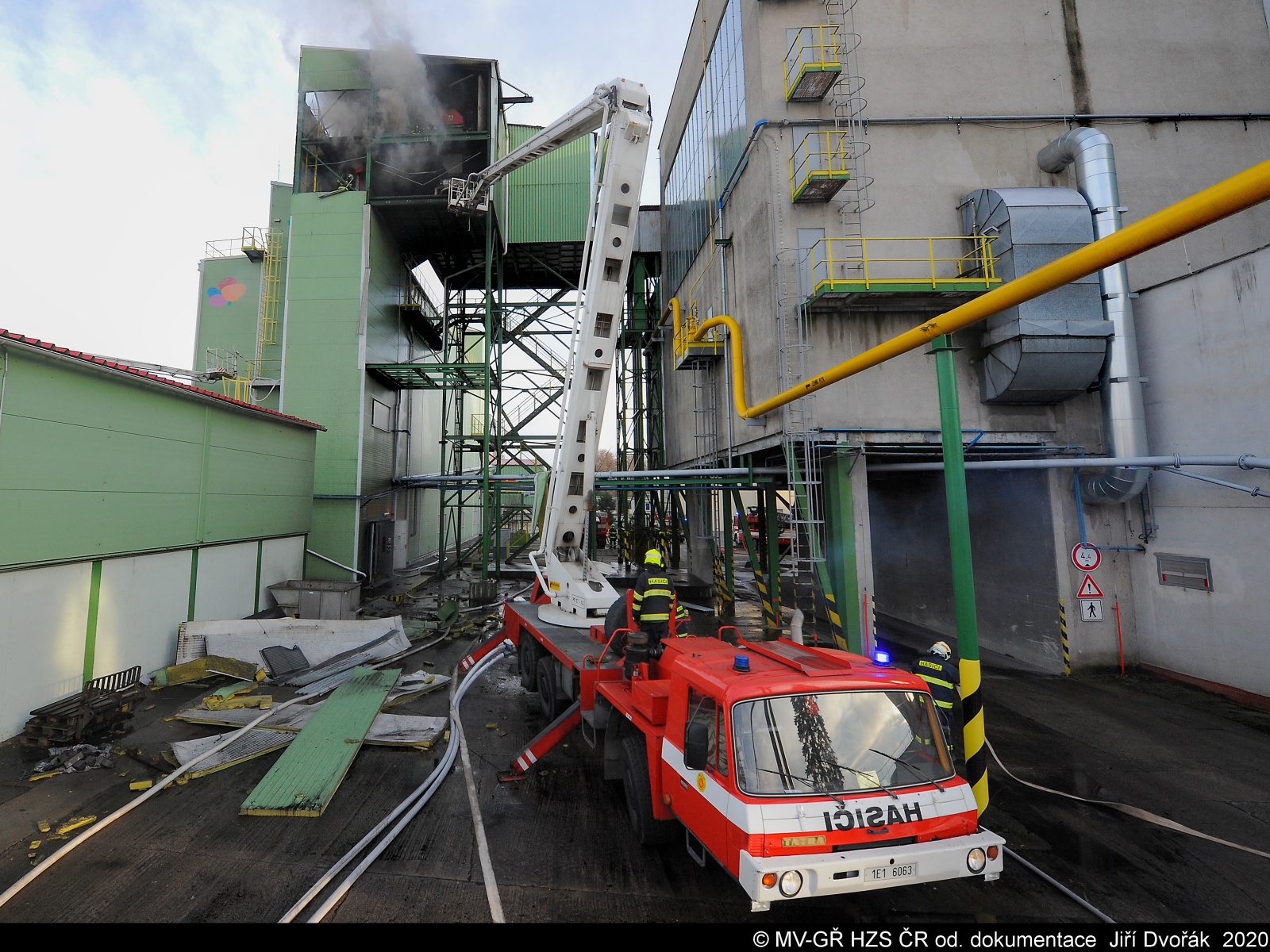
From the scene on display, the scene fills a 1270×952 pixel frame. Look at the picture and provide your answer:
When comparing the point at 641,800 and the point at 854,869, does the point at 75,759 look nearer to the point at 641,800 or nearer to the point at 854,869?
the point at 641,800

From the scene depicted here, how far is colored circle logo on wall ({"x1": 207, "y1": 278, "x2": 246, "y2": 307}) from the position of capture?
21.2m

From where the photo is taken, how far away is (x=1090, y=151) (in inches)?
411

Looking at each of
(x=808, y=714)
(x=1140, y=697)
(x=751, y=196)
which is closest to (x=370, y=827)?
(x=808, y=714)

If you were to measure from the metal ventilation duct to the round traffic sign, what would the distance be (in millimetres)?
2990

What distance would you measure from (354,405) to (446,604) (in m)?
7.65

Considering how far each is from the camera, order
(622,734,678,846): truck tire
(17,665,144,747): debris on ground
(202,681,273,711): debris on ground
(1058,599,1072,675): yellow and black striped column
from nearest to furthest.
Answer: (622,734,678,846): truck tire, (17,665,144,747): debris on ground, (202,681,273,711): debris on ground, (1058,599,1072,675): yellow and black striped column

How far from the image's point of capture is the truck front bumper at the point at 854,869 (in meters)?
3.18

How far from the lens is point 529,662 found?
9.60m

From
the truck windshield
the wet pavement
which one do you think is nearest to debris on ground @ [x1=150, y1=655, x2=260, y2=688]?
the wet pavement

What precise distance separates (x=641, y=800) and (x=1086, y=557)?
10115mm

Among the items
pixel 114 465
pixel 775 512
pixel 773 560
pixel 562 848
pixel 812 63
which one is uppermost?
pixel 812 63

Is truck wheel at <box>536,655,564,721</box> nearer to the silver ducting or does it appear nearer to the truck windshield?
the truck windshield

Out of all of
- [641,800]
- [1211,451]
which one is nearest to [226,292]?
[641,800]

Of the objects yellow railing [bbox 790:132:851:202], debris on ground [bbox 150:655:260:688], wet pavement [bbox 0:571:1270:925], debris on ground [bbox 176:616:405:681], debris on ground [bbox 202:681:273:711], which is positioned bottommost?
wet pavement [bbox 0:571:1270:925]
